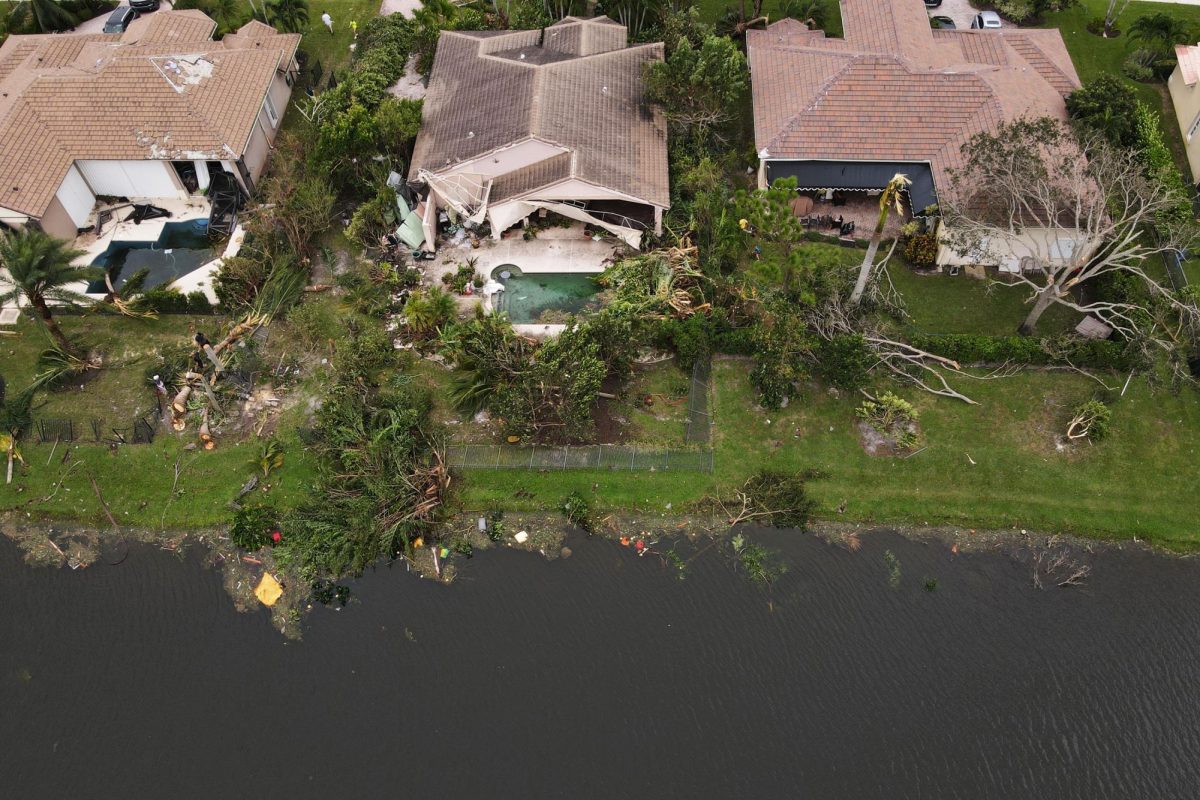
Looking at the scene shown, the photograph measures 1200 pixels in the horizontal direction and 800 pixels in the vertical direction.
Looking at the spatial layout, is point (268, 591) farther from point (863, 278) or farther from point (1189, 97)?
point (1189, 97)

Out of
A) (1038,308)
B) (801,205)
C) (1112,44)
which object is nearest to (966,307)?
(1038,308)

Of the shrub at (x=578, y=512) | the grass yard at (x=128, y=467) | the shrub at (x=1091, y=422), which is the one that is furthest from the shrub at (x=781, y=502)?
the grass yard at (x=128, y=467)

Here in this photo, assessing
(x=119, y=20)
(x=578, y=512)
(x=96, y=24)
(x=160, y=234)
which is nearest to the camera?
(x=578, y=512)

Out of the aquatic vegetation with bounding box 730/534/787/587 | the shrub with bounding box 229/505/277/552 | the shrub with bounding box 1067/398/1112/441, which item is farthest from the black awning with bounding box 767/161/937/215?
the shrub with bounding box 229/505/277/552

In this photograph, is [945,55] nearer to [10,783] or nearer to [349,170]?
[349,170]

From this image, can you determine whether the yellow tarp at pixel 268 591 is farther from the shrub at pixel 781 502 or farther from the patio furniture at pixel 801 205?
the patio furniture at pixel 801 205

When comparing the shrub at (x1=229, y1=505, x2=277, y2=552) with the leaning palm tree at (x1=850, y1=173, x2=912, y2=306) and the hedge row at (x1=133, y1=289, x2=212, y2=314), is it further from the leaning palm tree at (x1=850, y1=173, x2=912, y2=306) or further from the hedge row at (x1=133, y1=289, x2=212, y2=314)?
the leaning palm tree at (x1=850, y1=173, x2=912, y2=306)
